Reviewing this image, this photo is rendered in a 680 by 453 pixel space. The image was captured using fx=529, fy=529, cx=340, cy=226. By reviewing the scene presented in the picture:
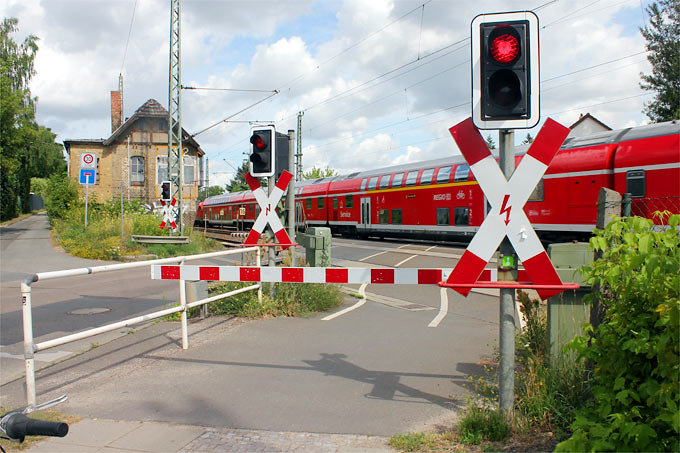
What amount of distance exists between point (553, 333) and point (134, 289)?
10176mm

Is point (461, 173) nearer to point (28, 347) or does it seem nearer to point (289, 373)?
point (289, 373)

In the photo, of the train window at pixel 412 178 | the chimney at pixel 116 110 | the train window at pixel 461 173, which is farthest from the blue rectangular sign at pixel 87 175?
the chimney at pixel 116 110

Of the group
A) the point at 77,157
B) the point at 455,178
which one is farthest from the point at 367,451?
the point at 77,157

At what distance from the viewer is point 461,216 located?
20125 millimetres

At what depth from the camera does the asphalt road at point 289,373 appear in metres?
4.29

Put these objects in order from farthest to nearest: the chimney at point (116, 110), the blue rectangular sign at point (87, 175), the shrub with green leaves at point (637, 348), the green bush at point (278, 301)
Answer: the chimney at point (116, 110), the blue rectangular sign at point (87, 175), the green bush at point (278, 301), the shrub with green leaves at point (637, 348)

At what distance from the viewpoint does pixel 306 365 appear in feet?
18.5

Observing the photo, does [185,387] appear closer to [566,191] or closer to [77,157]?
[566,191]

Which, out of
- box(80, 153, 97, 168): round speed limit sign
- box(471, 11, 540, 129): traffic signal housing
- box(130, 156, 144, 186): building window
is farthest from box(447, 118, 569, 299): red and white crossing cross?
box(130, 156, 144, 186): building window

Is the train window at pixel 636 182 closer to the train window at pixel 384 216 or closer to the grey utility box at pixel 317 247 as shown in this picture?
the grey utility box at pixel 317 247

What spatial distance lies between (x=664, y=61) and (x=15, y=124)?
132 ft

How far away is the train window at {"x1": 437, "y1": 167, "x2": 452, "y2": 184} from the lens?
20.8 metres

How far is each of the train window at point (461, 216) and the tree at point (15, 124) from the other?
46.9 ft

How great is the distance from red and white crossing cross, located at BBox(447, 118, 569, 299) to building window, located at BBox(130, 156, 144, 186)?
50141mm
